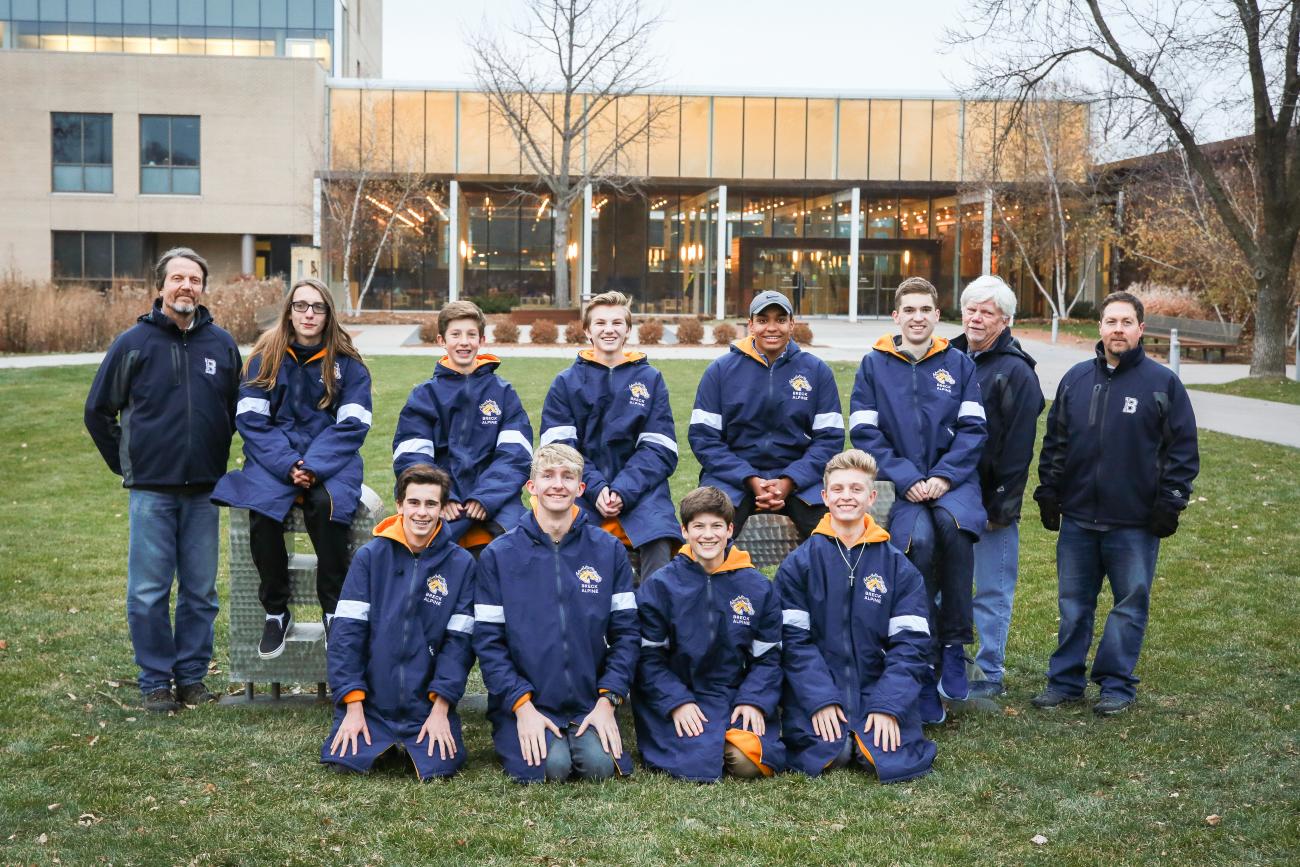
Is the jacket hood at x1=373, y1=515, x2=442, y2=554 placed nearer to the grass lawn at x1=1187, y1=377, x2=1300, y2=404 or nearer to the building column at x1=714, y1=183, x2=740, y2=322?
the grass lawn at x1=1187, y1=377, x2=1300, y2=404

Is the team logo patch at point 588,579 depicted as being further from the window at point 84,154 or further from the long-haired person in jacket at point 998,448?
the window at point 84,154

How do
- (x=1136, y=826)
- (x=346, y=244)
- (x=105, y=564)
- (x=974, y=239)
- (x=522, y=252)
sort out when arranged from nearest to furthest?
(x=1136, y=826) < (x=105, y=564) < (x=346, y=244) < (x=974, y=239) < (x=522, y=252)

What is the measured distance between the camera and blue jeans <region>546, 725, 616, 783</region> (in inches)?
198

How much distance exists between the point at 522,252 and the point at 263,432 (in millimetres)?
44271

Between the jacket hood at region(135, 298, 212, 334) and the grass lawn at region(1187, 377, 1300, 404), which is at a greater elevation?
the jacket hood at region(135, 298, 212, 334)

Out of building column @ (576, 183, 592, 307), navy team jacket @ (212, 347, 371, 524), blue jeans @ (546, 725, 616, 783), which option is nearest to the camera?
blue jeans @ (546, 725, 616, 783)

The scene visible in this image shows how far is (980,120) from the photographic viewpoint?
137ft

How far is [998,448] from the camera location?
617 centimetres

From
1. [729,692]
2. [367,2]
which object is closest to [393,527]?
[729,692]

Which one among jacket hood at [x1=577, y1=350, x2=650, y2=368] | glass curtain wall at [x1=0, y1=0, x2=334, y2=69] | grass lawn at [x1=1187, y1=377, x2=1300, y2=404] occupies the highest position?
glass curtain wall at [x1=0, y1=0, x2=334, y2=69]

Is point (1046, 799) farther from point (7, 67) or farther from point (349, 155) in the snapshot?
point (7, 67)

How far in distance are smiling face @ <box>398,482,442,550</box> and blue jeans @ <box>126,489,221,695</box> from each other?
4.48 ft

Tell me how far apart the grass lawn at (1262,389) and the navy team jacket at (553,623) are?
648 inches

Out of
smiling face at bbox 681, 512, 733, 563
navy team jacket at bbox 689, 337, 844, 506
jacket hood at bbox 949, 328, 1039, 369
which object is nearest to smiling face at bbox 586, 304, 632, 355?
navy team jacket at bbox 689, 337, 844, 506
